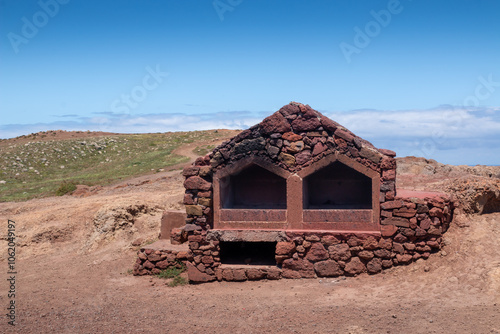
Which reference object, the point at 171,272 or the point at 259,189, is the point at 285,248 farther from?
the point at 171,272

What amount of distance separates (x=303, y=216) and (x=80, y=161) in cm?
3367

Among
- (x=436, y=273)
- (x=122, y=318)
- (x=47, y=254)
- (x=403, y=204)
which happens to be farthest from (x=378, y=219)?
(x=47, y=254)

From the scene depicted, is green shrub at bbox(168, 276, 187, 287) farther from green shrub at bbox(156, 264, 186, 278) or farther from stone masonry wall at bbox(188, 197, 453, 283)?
stone masonry wall at bbox(188, 197, 453, 283)

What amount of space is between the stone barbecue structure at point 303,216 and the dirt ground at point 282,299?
1.14ft

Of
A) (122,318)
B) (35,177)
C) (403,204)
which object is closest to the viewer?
(122,318)

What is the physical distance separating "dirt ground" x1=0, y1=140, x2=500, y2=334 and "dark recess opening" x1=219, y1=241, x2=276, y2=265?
0.87 metres

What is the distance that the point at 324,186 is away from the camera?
13.1 metres

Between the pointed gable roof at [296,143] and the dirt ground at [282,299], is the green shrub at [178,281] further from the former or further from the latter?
the pointed gable roof at [296,143]

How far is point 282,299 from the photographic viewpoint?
9758 millimetres

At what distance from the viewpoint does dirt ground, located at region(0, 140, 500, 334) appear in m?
8.30

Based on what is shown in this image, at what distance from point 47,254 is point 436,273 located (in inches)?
461

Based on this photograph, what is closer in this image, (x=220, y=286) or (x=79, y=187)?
(x=220, y=286)

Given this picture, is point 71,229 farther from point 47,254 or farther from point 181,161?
point 181,161

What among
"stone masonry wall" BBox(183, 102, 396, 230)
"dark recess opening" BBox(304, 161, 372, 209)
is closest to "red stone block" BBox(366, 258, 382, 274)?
"stone masonry wall" BBox(183, 102, 396, 230)
